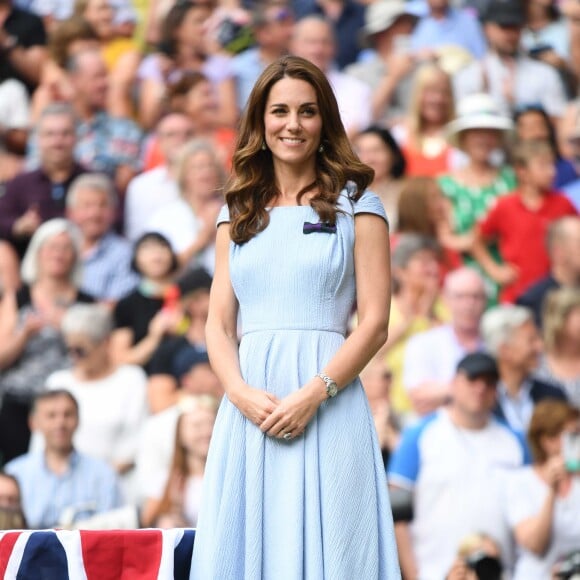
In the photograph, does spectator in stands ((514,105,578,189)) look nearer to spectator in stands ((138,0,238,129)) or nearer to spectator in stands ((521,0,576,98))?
spectator in stands ((521,0,576,98))

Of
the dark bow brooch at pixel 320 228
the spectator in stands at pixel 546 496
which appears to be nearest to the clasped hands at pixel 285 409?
the dark bow brooch at pixel 320 228

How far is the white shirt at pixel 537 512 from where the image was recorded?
771 cm

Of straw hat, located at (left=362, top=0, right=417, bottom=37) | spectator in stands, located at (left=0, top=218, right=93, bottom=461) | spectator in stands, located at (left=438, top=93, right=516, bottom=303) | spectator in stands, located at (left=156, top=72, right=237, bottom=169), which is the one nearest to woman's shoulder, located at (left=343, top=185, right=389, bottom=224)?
spectator in stands, located at (left=0, top=218, right=93, bottom=461)

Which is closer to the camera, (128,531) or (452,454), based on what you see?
(128,531)

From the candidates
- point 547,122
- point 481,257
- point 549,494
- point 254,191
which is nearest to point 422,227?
point 481,257

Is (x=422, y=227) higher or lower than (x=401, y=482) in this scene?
higher

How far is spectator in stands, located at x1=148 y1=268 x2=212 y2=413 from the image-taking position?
8.78 m

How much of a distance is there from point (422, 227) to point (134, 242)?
179 centimetres

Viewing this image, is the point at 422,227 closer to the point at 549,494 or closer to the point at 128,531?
the point at 549,494

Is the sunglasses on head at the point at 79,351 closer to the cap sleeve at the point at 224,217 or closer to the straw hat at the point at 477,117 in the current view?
the straw hat at the point at 477,117

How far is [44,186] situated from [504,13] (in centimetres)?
338

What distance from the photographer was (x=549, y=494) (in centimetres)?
782

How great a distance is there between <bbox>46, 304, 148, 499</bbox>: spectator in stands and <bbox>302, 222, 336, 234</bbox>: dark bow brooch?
4546mm

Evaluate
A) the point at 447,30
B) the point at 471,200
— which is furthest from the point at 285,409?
the point at 447,30
